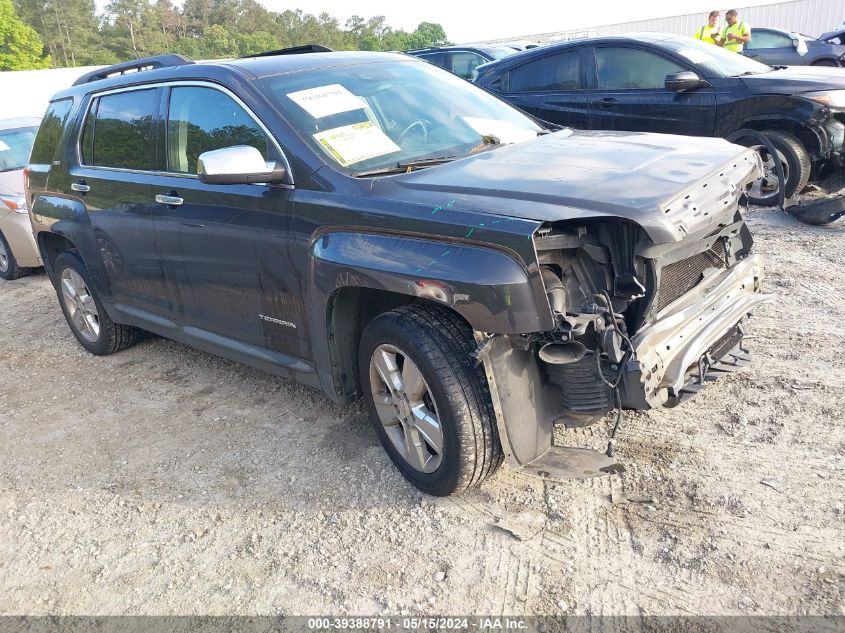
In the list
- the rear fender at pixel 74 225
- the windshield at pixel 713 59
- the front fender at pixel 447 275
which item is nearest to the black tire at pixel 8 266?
the rear fender at pixel 74 225

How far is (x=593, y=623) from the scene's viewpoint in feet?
7.68

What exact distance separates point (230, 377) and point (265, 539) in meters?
1.87

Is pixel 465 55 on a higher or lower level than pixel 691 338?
higher

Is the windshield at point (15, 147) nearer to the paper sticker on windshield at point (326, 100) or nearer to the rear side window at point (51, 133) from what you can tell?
the rear side window at point (51, 133)

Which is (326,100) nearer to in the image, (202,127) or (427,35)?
(202,127)

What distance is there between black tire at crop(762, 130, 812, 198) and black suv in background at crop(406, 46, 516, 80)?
21.6ft

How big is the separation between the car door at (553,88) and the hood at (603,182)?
4.42 m

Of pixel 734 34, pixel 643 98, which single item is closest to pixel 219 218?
pixel 643 98

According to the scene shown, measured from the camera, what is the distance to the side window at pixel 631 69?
7086 millimetres

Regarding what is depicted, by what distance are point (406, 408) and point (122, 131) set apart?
2763 mm

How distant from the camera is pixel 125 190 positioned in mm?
4230

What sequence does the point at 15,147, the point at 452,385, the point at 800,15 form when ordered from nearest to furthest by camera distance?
the point at 452,385
the point at 15,147
the point at 800,15

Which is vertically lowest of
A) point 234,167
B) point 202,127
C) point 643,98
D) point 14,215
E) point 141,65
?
point 14,215

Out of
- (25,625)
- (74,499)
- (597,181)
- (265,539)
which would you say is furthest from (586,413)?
(74,499)
